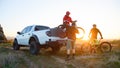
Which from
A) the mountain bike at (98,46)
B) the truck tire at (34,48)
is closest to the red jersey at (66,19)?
the truck tire at (34,48)

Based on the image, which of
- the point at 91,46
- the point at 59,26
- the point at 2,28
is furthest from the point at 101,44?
the point at 2,28

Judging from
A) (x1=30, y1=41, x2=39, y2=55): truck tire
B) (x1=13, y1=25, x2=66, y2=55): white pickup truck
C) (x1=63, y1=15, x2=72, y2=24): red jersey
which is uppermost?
(x1=63, y1=15, x2=72, y2=24): red jersey

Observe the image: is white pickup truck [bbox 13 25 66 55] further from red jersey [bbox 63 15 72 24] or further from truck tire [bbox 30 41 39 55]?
red jersey [bbox 63 15 72 24]

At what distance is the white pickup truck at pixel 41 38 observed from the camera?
614 inches

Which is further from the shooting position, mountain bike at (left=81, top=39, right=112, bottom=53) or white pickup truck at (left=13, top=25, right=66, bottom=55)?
mountain bike at (left=81, top=39, right=112, bottom=53)

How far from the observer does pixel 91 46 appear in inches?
701

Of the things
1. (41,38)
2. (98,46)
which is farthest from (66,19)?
(98,46)

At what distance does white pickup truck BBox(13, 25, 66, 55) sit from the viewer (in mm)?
15586

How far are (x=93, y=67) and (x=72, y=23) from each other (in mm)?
3103

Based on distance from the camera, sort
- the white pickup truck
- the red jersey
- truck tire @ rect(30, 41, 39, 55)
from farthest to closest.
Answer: truck tire @ rect(30, 41, 39, 55) < the white pickup truck < the red jersey

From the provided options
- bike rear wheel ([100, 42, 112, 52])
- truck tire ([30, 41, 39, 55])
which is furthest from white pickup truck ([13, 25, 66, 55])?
bike rear wheel ([100, 42, 112, 52])

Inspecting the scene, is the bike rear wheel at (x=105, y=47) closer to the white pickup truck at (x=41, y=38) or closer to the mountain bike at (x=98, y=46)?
the mountain bike at (x=98, y=46)

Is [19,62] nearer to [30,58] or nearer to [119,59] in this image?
[30,58]

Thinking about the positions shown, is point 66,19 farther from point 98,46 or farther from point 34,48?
point 98,46
